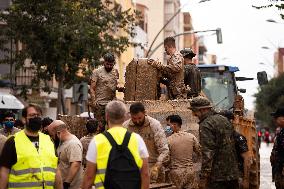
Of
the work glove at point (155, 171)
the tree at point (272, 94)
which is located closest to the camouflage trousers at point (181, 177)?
the work glove at point (155, 171)

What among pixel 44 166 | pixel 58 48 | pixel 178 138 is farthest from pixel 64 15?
pixel 44 166

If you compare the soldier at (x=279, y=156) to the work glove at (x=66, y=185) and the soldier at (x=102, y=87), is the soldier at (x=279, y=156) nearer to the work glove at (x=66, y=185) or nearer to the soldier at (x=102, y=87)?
the soldier at (x=102, y=87)

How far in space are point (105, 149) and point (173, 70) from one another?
6.53 m

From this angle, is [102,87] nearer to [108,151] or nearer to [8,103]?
[108,151]

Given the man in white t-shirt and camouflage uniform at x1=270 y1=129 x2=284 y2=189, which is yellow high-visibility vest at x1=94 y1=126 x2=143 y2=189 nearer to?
the man in white t-shirt

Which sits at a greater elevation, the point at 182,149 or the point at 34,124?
the point at 34,124

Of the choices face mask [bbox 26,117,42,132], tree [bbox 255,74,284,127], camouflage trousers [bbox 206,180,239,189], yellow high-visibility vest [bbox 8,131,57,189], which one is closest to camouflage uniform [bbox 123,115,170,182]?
camouflage trousers [bbox 206,180,239,189]

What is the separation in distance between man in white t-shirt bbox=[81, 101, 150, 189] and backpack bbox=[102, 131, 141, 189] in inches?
1.3

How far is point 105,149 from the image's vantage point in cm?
910

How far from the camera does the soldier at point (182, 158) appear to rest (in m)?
13.1

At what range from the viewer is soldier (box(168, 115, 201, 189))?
43.1 ft

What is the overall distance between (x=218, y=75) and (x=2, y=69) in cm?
1895

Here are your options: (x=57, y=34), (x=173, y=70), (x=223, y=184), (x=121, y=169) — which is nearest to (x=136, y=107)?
(x=223, y=184)

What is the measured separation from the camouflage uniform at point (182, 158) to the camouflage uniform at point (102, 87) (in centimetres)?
269
